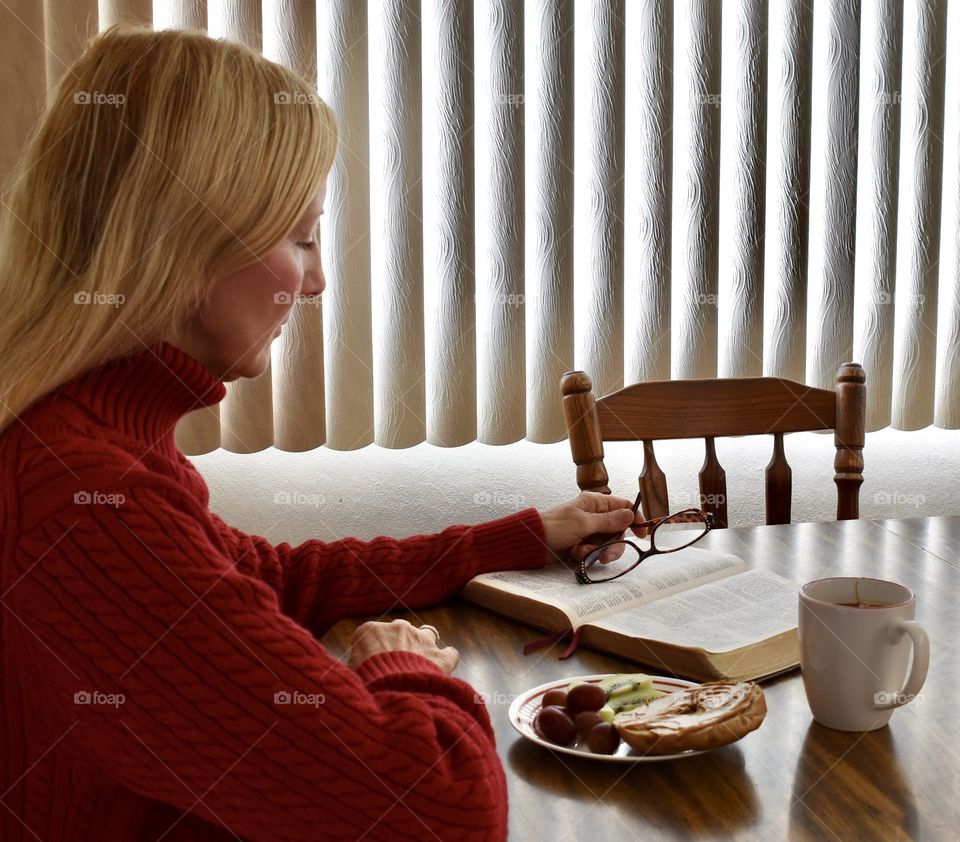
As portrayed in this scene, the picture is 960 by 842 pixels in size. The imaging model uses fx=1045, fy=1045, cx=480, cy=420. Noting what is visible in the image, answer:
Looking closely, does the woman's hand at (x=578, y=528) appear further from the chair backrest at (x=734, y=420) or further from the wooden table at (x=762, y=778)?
the chair backrest at (x=734, y=420)

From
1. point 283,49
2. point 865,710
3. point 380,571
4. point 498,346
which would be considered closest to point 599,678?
point 865,710

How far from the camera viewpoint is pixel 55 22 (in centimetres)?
180

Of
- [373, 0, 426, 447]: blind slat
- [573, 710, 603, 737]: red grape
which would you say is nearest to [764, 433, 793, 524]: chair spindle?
[373, 0, 426, 447]: blind slat

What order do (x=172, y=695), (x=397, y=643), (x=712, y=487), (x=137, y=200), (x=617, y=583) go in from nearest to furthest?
(x=172, y=695)
(x=137, y=200)
(x=397, y=643)
(x=617, y=583)
(x=712, y=487)

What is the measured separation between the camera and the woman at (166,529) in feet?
2.02

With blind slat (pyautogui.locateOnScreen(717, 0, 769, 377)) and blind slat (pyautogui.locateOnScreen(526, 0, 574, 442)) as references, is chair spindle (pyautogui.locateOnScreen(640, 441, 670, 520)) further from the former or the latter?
blind slat (pyautogui.locateOnScreen(717, 0, 769, 377))

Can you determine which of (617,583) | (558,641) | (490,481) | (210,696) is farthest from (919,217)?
(210,696)

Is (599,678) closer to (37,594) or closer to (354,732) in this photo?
(354,732)

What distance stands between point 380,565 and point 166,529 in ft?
1.65

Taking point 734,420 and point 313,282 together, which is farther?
point 734,420

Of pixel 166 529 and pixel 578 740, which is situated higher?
pixel 166 529

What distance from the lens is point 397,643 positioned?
844 millimetres

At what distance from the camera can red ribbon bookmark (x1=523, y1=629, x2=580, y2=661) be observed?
3.01 feet

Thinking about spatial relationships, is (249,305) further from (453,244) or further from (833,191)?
(833,191)
